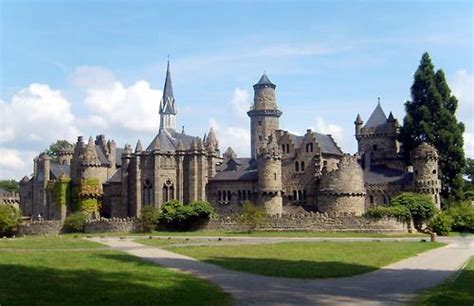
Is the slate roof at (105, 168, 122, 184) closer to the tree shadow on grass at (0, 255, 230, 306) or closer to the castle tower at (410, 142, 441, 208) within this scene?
the castle tower at (410, 142, 441, 208)

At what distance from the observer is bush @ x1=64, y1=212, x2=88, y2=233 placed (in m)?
80.4

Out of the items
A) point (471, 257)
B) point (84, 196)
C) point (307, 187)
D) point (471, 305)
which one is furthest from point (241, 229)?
point (471, 305)

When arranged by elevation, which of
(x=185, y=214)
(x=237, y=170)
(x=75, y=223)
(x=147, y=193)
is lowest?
(x=75, y=223)

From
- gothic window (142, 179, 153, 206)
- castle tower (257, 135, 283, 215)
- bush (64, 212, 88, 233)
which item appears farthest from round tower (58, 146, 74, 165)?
castle tower (257, 135, 283, 215)

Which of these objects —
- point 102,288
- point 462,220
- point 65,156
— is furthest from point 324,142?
point 102,288

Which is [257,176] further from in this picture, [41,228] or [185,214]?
[41,228]

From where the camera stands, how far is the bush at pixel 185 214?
74.7m

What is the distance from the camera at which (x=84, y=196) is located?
285 feet

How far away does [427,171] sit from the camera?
2975 inches

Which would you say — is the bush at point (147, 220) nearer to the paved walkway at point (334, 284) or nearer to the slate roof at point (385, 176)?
the slate roof at point (385, 176)

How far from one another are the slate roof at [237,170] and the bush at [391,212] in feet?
61.2

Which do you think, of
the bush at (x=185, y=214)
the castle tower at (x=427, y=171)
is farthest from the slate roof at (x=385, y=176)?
the bush at (x=185, y=214)

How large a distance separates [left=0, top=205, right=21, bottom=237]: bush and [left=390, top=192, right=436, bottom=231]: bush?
1773 inches

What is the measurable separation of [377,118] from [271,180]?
22821 millimetres
